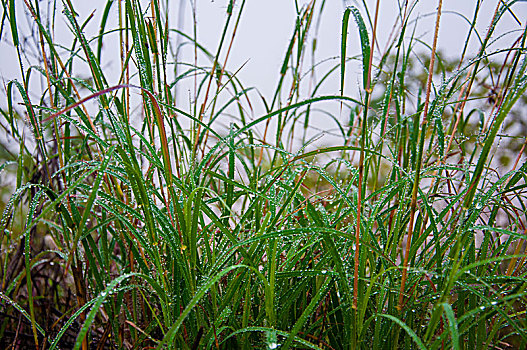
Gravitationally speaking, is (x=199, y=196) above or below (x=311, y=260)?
above

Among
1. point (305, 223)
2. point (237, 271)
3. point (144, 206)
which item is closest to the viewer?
point (144, 206)

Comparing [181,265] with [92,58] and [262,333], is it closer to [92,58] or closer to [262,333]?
[262,333]

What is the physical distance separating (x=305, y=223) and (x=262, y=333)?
0.59 feet

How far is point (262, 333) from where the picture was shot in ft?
1.85

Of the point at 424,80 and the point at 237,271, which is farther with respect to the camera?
the point at 424,80

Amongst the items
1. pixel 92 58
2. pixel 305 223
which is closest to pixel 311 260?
pixel 305 223

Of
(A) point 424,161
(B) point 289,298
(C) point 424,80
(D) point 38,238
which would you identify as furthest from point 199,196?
(C) point 424,80

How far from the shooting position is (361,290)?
1.69 feet

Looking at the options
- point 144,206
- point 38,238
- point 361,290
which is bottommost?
point 38,238

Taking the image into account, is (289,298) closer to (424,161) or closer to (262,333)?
(262,333)

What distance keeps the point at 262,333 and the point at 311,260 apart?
13 cm

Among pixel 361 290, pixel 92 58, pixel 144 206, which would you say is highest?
pixel 92 58

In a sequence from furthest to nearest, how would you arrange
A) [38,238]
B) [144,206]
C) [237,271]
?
[38,238] < [237,271] < [144,206]

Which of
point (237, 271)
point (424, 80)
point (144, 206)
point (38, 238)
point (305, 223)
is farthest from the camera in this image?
point (424, 80)
